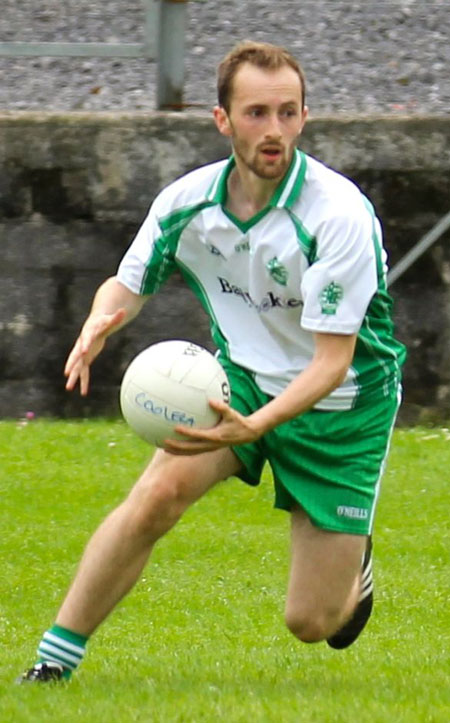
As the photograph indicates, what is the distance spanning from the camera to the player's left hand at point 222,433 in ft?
17.2

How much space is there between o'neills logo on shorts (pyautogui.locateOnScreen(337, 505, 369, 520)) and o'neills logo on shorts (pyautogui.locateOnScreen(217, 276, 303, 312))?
752 millimetres

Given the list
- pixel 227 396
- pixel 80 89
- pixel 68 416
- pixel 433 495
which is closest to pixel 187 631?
pixel 227 396

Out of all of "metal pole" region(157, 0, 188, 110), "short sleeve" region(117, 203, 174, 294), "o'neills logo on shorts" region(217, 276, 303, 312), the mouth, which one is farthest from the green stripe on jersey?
"metal pole" region(157, 0, 188, 110)

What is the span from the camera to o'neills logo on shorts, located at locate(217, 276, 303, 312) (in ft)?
19.0

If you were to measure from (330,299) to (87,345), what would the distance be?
2.72ft

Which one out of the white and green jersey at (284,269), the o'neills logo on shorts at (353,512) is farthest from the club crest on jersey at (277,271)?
the o'neills logo on shorts at (353,512)

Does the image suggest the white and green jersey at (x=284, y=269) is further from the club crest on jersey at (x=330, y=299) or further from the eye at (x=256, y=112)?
the eye at (x=256, y=112)

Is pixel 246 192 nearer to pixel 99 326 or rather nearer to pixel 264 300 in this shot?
pixel 264 300

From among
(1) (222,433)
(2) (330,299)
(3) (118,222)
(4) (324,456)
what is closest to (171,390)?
(1) (222,433)

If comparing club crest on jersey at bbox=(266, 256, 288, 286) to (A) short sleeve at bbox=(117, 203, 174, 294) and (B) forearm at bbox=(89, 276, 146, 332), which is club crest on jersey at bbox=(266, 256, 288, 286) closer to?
(A) short sleeve at bbox=(117, 203, 174, 294)

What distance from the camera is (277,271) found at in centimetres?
571

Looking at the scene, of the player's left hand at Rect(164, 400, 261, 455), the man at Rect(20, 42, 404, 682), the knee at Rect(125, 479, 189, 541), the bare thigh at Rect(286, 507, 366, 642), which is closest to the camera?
the player's left hand at Rect(164, 400, 261, 455)

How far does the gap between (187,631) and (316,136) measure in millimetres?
5178

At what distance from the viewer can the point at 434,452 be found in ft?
35.2
